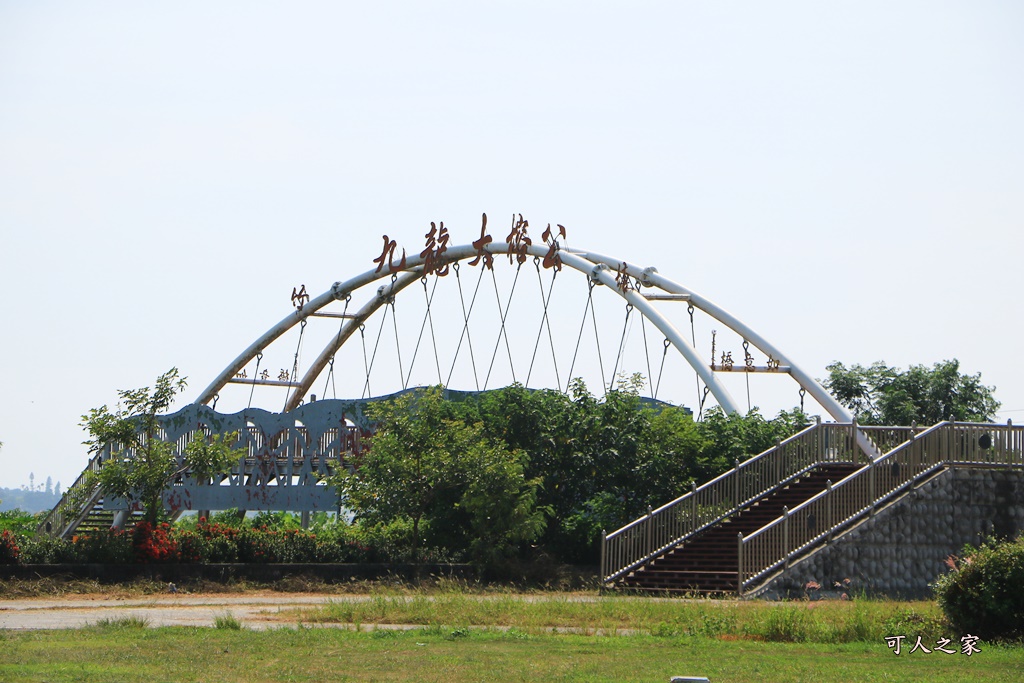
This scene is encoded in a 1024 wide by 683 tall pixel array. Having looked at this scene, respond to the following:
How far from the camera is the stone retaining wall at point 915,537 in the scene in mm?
26922

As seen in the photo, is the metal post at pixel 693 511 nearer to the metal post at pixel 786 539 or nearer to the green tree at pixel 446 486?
the metal post at pixel 786 539

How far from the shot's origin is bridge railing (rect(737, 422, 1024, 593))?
87.4ft

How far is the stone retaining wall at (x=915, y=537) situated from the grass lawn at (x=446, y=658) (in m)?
10.3

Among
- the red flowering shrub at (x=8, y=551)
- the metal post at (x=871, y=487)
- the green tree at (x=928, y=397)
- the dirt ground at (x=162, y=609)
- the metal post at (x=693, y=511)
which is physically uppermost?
the green tree at (x=928, y=397)

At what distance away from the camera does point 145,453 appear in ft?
96.8

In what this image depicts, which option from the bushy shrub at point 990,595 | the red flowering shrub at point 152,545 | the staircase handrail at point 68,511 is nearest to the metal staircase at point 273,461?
the staircase handrail at point 68,511

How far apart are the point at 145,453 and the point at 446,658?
647 inches

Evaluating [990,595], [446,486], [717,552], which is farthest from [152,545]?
[990,595]

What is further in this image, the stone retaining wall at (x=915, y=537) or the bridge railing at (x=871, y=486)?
the stone retaining wall at (x=915, y=537)

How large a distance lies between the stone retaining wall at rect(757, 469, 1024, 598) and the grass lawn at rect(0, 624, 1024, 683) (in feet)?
33.7

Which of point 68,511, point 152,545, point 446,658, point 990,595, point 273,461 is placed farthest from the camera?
point 273,461

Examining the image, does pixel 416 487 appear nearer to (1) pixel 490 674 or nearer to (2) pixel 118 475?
(2) pixel 118 475

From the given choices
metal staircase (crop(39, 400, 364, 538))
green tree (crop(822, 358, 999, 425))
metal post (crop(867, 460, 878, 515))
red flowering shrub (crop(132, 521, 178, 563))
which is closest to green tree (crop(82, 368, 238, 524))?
red flowering shrub (crop(132, 521, 178, 563))

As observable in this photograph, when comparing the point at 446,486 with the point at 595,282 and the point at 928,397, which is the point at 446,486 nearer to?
the point at 595,282
